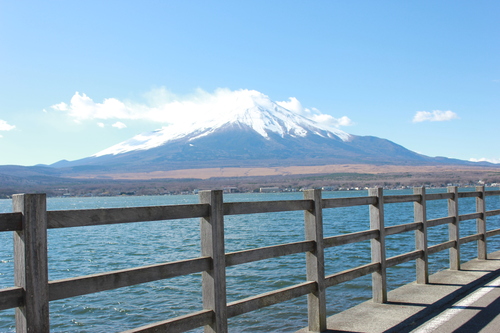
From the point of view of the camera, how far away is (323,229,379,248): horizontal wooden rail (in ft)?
18.4

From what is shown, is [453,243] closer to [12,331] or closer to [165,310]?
[165,310]

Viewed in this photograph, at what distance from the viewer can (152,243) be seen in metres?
28.2

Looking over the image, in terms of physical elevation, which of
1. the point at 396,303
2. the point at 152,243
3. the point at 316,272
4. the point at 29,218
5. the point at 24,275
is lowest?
the point at 152,243

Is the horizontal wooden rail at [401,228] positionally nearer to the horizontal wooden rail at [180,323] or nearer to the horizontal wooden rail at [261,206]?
the horizontal wooden rail at [261,206]

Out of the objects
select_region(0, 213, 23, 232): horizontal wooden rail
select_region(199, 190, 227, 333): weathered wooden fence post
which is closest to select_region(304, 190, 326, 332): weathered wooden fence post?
select_region(199, 190, 227, 333): weathered wooden fence post

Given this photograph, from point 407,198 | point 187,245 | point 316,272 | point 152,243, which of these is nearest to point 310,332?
point 316,272

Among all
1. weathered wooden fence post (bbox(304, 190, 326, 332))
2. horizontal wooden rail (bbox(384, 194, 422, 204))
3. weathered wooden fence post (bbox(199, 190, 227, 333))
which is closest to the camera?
weathered wooden fence post (bbox(199, 190, 227, 333))

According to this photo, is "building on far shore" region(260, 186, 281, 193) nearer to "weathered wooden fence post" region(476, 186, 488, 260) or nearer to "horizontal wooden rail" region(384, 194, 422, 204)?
"weathered wooden fence post" region(476, 186, 488, 260)

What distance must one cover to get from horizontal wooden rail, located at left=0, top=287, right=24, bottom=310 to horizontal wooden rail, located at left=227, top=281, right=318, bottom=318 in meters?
1.87

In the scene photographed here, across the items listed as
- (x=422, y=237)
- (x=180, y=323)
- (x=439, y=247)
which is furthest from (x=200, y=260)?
(x=439, y=247)

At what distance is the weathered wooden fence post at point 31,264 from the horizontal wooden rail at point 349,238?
323 cm

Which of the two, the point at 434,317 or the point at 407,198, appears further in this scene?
the point at 407,198

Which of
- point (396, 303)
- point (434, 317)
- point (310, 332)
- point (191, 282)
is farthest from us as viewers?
point (191, 282)

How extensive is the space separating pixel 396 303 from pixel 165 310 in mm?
5691
